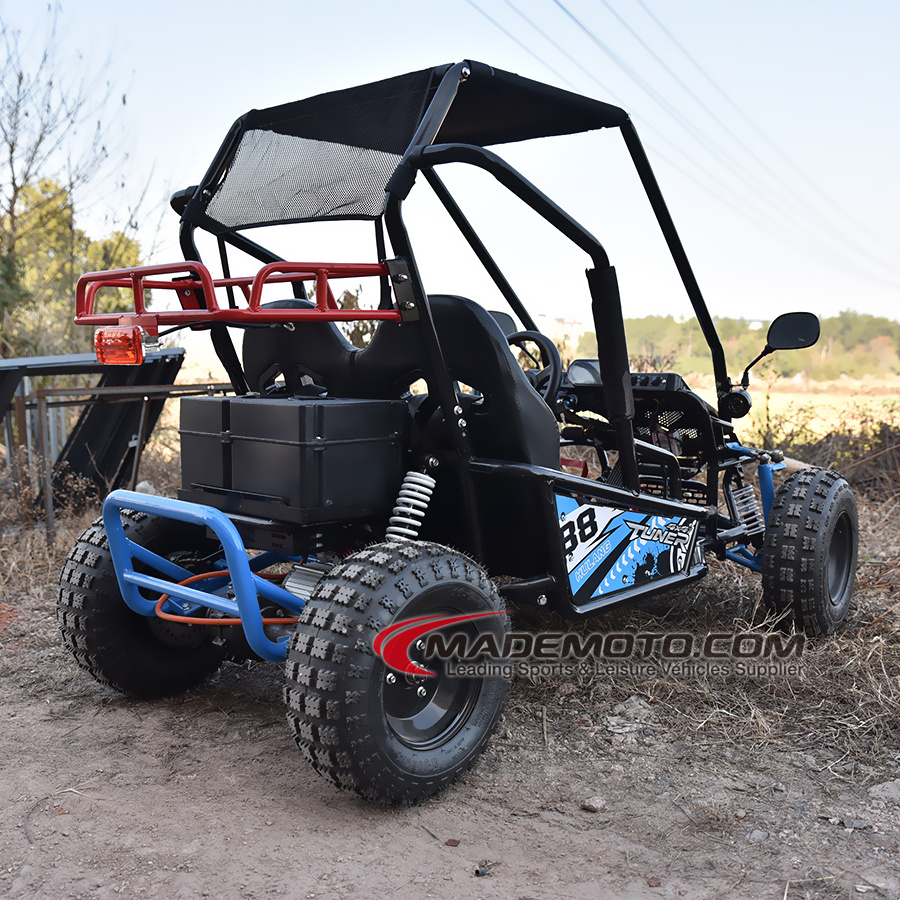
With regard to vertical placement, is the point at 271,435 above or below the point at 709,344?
below

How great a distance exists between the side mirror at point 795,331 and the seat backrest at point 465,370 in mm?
1361

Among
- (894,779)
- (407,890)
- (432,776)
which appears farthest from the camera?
(894,779)

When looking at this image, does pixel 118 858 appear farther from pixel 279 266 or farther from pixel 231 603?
pixel 279 266

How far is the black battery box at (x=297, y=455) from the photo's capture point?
2924 mm

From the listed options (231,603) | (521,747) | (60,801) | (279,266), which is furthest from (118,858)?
(279,266)

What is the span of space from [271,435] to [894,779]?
2.36 metres

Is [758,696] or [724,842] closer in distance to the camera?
[724,842]

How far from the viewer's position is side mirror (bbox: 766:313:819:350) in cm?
400

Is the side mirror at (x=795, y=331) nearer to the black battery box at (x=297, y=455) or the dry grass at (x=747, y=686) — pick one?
the dry grass at (x=747, y=686)

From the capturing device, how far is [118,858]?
256 cm

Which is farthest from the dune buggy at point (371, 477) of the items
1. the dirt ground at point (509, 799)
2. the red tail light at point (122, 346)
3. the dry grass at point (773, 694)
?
the dry grass at point (773, 694)

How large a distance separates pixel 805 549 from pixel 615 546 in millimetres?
1197

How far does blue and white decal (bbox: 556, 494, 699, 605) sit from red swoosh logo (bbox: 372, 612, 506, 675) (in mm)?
652

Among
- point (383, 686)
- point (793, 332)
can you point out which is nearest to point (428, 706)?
point (383, 686)
